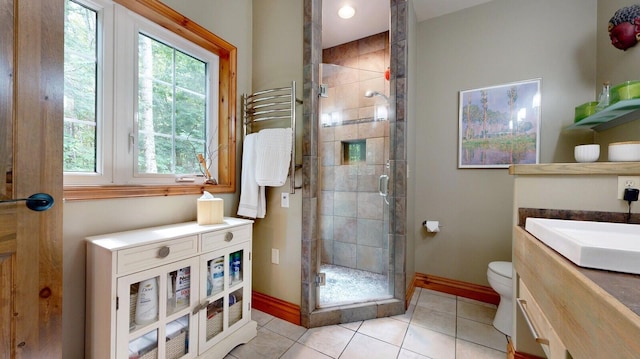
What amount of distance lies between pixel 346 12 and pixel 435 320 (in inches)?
112

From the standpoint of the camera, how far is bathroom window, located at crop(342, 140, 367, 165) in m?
2.51

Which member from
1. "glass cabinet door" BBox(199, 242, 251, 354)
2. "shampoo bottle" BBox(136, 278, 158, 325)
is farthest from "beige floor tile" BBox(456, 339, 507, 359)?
"shampoo bottle" BBox(136, 278, 158, 325)

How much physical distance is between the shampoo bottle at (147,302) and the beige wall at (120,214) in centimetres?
30

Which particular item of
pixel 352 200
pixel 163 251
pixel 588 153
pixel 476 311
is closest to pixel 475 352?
pixel 476 311

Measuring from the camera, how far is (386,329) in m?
1.68

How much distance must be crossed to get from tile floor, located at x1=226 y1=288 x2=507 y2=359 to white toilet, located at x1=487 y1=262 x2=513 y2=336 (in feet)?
0.20

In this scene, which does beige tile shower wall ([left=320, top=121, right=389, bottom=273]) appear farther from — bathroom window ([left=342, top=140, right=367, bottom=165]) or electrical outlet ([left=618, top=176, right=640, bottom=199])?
electrical outlet ([left=618, top=176, right=640, bottom=199])

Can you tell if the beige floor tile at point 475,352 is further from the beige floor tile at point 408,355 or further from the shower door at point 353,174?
the shower door at point 353,174

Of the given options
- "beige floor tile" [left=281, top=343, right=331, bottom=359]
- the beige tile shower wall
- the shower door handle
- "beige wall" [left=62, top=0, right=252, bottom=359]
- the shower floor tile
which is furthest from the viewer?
the beige tile shower wall

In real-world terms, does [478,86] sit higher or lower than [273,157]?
higher

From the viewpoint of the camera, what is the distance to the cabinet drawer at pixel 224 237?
1.31 meters

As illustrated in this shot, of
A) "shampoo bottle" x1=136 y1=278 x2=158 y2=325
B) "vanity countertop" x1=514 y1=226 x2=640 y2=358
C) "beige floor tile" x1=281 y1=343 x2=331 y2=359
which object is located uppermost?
"vanity countertop" x1=514 y1=226 x2=640 y2=358

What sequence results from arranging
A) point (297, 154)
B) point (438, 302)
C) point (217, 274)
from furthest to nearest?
point (438, 302) → point (297, 154) → point (217, 274)

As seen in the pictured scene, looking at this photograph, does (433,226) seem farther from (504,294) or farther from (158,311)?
(158,311)
